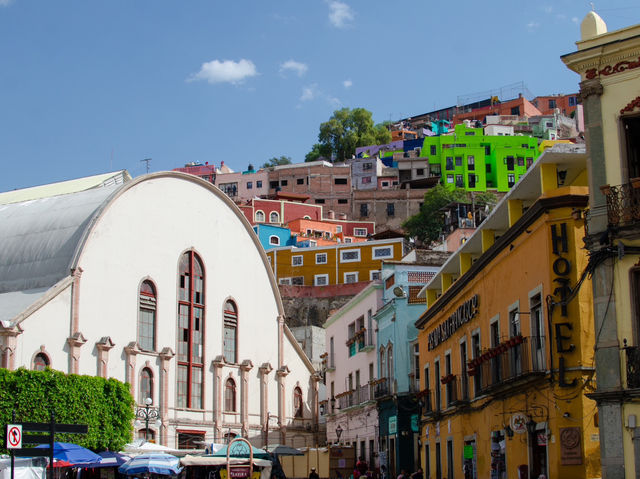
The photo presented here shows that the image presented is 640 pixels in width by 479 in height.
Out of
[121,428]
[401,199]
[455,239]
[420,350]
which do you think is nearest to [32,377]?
[121,428]

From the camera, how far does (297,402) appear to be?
56.3 m

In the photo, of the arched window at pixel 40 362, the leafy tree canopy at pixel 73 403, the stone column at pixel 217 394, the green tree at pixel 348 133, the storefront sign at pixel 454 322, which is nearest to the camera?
the storefront sign at pixel 454 322

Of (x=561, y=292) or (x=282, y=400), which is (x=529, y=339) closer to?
(x=561, y=292)

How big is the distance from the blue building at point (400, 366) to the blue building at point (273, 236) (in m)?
46.4

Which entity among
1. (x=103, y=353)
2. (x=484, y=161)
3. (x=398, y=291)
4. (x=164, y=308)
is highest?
(x=484, y=161)

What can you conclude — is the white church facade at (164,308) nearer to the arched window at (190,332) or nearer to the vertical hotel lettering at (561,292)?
the arched window at (190,332)

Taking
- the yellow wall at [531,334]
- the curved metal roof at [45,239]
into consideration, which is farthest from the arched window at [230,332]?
the yellow wall at [531,334]

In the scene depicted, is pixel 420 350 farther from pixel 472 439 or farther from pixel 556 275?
pixel 556 275

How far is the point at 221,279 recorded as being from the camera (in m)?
52.2

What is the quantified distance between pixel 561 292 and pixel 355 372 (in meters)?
26.4

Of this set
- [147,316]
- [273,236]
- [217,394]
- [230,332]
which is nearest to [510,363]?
[147,316]

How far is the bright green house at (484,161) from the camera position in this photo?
330 ft

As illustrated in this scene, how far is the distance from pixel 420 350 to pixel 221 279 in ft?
65.3

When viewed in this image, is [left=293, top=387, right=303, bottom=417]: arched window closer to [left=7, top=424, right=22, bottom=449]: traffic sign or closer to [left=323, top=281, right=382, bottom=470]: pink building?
[left=323, top=281, right=382, bottom=470]: pink building
